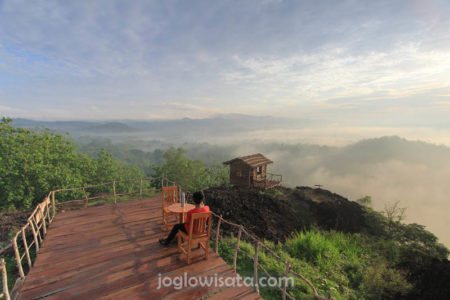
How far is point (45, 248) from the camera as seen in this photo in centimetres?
595

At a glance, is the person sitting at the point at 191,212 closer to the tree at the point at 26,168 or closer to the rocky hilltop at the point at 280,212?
the rocky hilltop at the point at 280,212

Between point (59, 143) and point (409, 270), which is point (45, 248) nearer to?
point (409, 270)

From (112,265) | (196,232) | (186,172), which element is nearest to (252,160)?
(186,172)

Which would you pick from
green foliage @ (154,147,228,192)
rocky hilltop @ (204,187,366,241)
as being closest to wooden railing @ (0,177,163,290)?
rocky hilltop @ (204,187,366,241)

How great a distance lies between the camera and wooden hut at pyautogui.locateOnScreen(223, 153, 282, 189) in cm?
2444

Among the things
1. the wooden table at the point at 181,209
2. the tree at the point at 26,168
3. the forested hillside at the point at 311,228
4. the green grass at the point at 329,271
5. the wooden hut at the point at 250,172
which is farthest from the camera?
the wooden hut at the point at 250,172

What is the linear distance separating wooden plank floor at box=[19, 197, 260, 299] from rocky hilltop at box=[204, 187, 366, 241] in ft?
24.8

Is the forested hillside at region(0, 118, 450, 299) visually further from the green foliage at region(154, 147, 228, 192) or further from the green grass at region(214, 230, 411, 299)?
the green foliage at region(154, 147, 228, 192)

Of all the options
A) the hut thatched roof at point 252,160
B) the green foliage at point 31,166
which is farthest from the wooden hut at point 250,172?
the green foliage at point 31,166

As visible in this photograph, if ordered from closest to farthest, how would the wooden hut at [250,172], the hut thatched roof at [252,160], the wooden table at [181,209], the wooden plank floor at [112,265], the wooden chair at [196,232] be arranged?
1. the wooden plank floor at [112,265]
2. the wooden chair at [196,232]
3. the wooden table at [181,209]
4. the wooden hut at [250,172]
5. the hut thatched roof at [252,160]

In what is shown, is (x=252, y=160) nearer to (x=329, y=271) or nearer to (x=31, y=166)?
(x=329, y=271)

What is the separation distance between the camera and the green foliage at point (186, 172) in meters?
34.2

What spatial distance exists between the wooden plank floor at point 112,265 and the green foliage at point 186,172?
83.5ft

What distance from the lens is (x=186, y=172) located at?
129 ft
